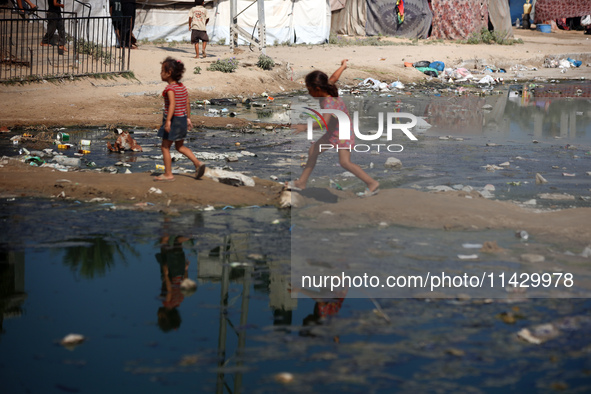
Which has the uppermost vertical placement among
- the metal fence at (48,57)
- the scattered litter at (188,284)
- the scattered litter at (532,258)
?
the metal fence at (48,57)

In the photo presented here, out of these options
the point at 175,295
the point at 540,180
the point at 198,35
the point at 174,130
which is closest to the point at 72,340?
the point at 175,295

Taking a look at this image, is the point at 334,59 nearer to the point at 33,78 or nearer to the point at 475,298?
the point at 33,78

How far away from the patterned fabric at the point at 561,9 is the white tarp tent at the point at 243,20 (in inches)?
552

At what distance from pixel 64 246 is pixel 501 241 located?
297 centimetres

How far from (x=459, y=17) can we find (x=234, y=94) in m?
18.2

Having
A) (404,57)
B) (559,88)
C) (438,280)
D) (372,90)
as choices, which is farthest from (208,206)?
(404,57)

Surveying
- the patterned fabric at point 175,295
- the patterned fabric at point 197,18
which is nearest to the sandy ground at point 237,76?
the patterned fabric at point 197,18

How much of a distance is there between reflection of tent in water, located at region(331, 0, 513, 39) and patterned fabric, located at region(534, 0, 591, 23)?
18.0 feet

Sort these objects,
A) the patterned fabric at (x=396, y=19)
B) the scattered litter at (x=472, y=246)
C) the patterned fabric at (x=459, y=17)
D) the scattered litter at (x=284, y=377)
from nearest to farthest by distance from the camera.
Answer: the scattered litter at (x=284, y=377) → the scattered litter at (x=472, y=246) → the patterned fabric at (x=396, y=19) → the patterned fabric at (x=459, y=17)

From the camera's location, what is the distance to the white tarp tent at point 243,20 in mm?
23812

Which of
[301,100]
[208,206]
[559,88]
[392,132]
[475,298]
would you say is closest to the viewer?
[475,298]

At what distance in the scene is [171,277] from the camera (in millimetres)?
4109

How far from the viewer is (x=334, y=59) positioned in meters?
19.6

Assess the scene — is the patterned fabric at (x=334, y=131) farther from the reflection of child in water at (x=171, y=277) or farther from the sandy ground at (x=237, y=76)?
the sandy ground at (x=237, y=76)
